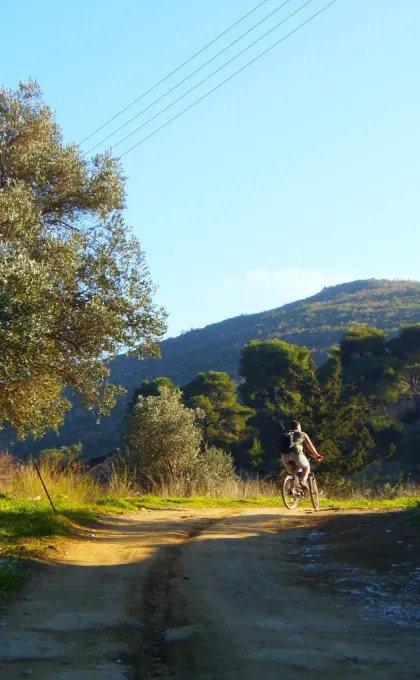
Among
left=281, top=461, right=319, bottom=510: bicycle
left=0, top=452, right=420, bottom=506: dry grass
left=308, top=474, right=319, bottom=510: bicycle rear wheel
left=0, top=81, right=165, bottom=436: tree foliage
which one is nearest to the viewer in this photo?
left=0, top=81, right=165, bottom=436: tree foliage

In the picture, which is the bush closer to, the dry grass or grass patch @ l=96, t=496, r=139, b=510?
the dry grass

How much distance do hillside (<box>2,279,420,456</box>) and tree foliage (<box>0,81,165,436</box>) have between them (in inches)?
1879

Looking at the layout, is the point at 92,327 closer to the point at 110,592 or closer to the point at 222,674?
the point at 110,592

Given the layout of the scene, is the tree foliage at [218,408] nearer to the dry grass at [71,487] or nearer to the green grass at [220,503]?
the dry grass at [71,487]

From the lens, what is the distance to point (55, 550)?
30.5 ft

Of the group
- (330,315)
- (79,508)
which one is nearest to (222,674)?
(79,508)

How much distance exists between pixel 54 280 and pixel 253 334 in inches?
3342

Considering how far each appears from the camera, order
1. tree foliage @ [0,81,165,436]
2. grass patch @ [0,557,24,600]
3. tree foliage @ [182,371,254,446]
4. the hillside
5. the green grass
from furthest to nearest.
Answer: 1. the hillside
2. tree foliage @ [182,371,254,446]
3. the green grass
4. tree foliage @ [0,81,165,436]
5. grass patch @ [0,557,24,600]

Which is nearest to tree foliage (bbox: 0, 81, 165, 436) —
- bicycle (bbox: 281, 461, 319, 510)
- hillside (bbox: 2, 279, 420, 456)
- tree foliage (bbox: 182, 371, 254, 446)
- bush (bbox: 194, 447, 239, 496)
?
bicycle (bbox: 281, 461, 319, 510)

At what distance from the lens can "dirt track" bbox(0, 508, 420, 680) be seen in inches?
186

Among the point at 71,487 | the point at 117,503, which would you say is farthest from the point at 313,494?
the point at 71,487

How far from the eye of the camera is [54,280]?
10789 mm

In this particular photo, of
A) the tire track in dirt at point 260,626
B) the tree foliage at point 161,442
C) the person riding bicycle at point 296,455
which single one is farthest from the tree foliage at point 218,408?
the tire track in dirt at point 260,626

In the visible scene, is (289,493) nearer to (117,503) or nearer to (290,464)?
(290,464)
